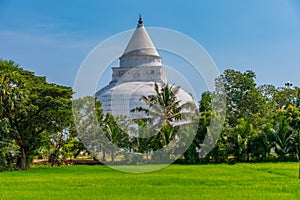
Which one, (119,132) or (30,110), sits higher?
(30,110)

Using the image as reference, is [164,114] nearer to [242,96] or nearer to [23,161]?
[23,161]

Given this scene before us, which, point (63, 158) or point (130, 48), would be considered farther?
point (130, 48)

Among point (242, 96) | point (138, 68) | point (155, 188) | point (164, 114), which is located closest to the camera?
point (155, 188)

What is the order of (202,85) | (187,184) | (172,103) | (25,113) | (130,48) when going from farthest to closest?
(130,48) → (172,103) → (25,113) → (202,85) → (187,184)

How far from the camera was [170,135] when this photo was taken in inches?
940

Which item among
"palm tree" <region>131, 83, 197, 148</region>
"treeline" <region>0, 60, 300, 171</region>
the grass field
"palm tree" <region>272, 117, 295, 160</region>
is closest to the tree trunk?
"treeline" <region>0, 60, 300, 171</region>

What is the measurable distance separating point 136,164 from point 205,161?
4.02 meters

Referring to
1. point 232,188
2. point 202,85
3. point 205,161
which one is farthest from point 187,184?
point 205,161

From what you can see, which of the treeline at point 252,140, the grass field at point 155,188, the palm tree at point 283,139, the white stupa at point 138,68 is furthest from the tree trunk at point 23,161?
the white stupa at point 138,68

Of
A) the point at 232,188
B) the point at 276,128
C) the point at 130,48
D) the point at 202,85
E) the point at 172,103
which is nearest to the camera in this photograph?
the point at 232,188

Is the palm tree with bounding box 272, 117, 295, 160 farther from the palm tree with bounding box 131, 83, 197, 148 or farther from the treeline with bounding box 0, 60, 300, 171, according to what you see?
the palm tree with bounding box 131, 83, 197, 148

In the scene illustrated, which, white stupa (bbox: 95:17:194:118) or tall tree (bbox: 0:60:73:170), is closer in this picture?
tall tree (bbox: 0:60:73:170)

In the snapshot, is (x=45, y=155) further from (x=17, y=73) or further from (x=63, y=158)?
(x=17, y=73)

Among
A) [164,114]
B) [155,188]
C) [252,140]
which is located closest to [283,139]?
[252,140]
